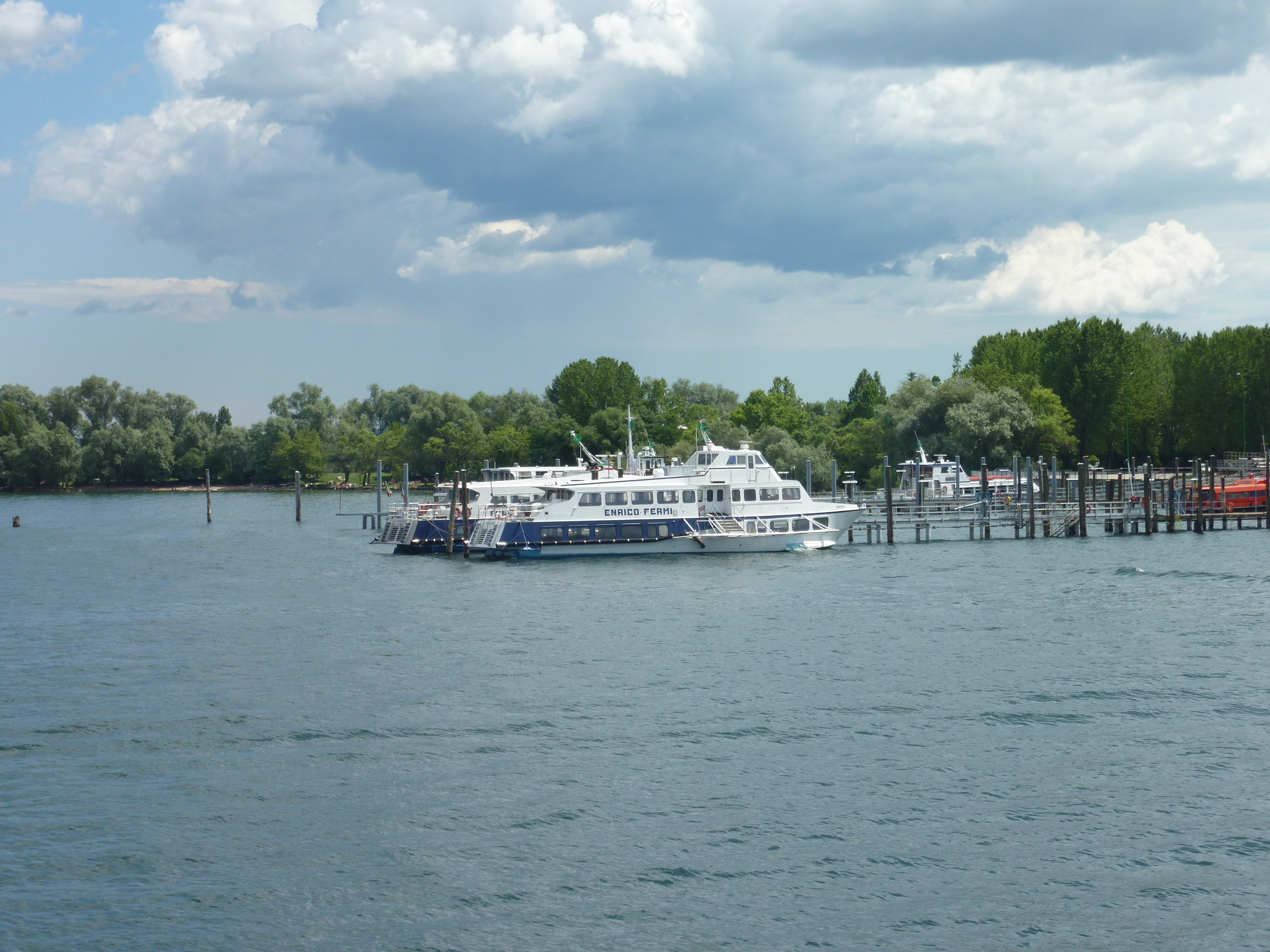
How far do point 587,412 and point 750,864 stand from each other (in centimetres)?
12724

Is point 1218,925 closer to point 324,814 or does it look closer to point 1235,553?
point 324,814

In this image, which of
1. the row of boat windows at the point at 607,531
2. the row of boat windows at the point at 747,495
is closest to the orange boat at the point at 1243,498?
the row of boat windows at the point at 747,495

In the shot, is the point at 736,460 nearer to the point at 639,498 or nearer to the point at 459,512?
the point at 639,498

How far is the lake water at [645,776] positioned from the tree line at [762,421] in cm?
5897

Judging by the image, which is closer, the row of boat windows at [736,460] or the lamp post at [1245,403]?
the row of boat windows at [736,460]

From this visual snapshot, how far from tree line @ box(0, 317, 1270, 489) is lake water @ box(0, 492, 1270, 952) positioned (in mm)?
58973

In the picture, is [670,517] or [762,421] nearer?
[670,517]

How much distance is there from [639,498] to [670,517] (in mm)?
2015

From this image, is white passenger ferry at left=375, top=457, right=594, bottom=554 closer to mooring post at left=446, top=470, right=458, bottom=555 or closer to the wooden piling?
the wooden piling

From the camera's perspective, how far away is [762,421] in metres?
142

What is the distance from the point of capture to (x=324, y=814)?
20.5 metres

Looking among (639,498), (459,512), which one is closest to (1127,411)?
(639,498)

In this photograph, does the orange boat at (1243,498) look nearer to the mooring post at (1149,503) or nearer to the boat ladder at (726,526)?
the mooring post at (1149,503)

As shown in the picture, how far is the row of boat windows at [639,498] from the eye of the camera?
63.6 metres
